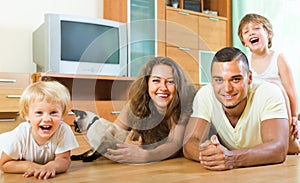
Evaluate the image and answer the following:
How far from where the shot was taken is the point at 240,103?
4.67 ft

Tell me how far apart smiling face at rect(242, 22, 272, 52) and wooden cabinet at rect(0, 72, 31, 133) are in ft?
4.71

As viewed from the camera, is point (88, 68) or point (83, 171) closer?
point (83, 171)

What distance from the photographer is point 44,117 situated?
1104mm

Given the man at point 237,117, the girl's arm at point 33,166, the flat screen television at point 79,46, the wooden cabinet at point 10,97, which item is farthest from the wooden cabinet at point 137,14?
the girl's arm at point 33,166

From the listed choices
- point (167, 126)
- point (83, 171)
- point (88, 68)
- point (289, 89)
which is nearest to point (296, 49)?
point (289, 89)

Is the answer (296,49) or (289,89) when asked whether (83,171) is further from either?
(296,49)

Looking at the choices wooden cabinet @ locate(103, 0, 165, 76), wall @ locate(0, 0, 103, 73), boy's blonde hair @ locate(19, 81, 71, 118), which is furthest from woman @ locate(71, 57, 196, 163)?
wall @ locate(0, 0, 103, 73)

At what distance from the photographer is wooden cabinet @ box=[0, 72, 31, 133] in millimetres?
2326

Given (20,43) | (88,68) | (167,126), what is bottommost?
(167,126)

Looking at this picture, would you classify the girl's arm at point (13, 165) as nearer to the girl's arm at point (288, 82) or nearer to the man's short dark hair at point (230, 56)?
the man's short dark hair at point (230, 56)

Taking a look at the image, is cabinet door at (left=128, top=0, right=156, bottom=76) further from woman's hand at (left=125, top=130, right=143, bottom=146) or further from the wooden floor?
the wooden floor

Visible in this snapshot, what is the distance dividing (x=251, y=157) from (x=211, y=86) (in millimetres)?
344

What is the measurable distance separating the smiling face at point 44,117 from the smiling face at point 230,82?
61 cm

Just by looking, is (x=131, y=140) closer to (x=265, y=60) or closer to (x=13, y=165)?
(x=13, y=165)
